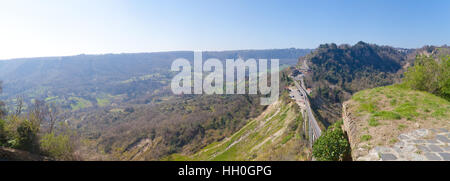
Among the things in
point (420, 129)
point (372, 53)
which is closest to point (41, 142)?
point (420, 129)

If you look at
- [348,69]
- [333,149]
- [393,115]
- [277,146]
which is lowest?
[277,146]

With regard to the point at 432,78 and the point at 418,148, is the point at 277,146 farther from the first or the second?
the point at 418,148

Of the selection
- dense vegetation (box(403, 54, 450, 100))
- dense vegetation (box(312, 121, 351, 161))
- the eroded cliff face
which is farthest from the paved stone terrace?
dense vegetation (box(403, 54, 450, 100))

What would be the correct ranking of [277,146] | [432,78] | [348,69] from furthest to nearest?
[348,69] → [277,146] → [432,78]

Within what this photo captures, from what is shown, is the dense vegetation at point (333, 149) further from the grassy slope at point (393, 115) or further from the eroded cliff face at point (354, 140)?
the grassy slope at point (393, 115)

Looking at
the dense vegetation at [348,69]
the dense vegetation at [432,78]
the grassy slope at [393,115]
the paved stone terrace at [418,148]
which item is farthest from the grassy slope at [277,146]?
the dense vegetation at [348,69]

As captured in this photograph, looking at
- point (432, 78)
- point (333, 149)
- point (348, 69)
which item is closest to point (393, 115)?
point (333, 149)

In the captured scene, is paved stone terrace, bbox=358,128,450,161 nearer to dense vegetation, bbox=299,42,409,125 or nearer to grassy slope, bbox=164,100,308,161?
grassy slope, bbox=164,100,308,161
